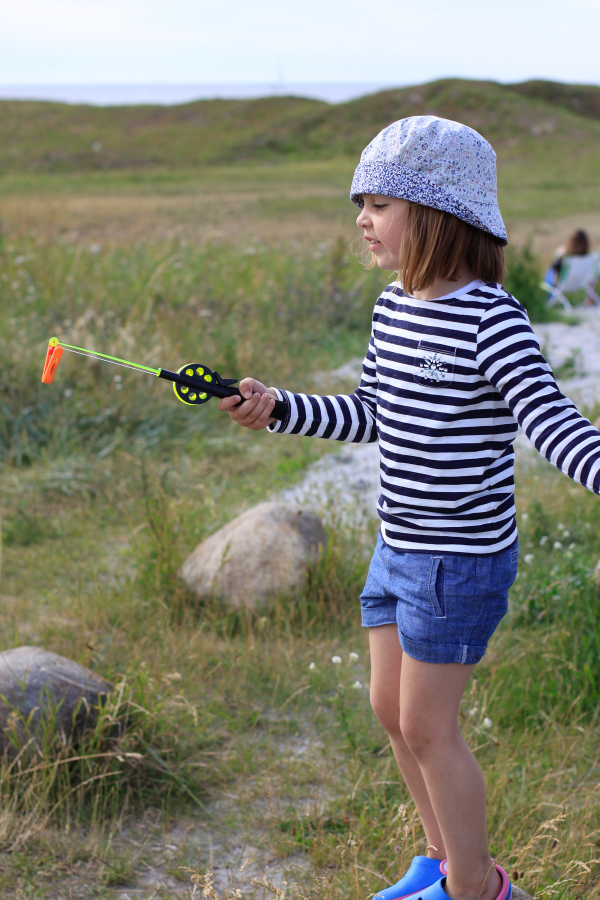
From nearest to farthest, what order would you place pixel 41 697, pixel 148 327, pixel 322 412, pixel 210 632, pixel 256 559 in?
pixel 322 412
pixel 41 697
pixel 210 632
pixel 256 559
pixel 148 327

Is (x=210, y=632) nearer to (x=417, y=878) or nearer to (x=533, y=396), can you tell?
(x=417, y=878)

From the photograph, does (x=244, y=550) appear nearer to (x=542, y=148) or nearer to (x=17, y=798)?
(x=17, y=798)

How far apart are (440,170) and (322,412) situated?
602 mm

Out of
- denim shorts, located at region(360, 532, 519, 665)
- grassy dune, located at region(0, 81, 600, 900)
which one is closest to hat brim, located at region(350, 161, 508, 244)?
denim shorts, located at region(360, 532, 519, 665)

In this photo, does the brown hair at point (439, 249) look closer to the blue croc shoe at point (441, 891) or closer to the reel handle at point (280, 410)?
the reel handle at point (280, 410)

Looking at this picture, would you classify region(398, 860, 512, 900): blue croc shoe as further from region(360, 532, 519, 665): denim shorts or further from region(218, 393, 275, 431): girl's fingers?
region(218, 393, 275, 431): girl's fingers

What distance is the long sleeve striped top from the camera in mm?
1444

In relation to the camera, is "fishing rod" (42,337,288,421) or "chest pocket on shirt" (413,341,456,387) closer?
"chest pocket on shirt" (413,341,456,387)

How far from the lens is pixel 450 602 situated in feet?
5.05

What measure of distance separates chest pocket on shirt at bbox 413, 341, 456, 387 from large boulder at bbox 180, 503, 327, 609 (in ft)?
5.39

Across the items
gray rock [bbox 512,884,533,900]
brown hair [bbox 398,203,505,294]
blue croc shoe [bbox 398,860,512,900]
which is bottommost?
gray rock [bbox 512,884,533,900]

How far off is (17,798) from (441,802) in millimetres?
1200

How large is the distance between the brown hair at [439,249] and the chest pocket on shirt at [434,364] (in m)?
0.14

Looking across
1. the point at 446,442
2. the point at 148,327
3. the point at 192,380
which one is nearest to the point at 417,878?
the point at 446,442
